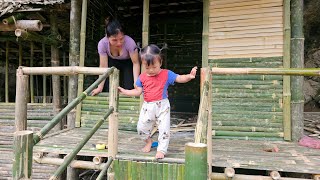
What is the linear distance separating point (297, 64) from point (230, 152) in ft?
5.84

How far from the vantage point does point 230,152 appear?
139 inches

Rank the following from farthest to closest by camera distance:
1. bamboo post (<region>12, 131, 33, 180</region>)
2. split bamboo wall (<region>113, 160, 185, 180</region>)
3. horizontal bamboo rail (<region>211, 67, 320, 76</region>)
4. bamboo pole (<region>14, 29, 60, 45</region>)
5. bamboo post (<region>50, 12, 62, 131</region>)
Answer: bamboo post (<region>50, 12, 62, 131</region>), bamboo pole (<region>14, 29, 60, 45</region>), split bamboo wall (<region>113, 160, 185, 180</region>), horizontal bamboo rail (<region>211, 67, 320, 76</region>), bamboo post (<region>12, 131, 33, 180</region>)

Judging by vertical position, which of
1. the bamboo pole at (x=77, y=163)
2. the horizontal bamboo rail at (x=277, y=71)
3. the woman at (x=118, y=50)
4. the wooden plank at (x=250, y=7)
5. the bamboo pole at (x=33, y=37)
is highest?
the wooden plank at (x=250, y=7)

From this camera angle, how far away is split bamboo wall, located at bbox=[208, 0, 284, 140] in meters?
4.17

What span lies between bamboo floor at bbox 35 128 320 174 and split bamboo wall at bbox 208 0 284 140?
0.25 metres

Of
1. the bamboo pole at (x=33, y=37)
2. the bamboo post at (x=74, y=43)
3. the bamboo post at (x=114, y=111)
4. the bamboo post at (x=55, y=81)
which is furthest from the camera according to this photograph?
the bamboo post at (x=55, y=81)

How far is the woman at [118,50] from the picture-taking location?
397cm

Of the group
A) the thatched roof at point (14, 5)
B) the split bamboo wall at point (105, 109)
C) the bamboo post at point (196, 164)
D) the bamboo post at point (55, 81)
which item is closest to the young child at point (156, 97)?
the split bamboo wall at point (105, 109)

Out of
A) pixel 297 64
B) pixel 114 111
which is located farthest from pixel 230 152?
pixel 297 64

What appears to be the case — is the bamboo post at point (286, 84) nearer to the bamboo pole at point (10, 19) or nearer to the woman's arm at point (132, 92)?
the woman's arm at point (132, 92)

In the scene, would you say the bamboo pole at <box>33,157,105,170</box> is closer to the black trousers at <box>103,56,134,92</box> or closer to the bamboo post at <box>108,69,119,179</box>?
the bamboo post at <box>108,69,119,179</box>

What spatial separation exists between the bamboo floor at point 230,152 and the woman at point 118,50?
0.98 meters

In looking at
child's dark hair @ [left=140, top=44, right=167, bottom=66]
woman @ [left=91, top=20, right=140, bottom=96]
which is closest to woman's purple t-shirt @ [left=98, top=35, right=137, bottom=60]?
woman @ [left=91, top=20, right=140, bottom=96]

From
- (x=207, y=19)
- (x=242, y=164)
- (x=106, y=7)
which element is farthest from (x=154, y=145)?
(x=106, y=7)
